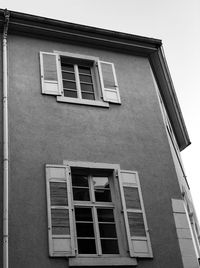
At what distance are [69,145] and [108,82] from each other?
93.3 inches

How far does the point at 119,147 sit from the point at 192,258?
9.00 ft

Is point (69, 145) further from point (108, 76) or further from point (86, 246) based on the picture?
point (108, 76)

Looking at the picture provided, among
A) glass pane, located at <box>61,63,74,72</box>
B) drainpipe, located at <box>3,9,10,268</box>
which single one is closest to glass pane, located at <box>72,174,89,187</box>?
drainpipe, located at <box>3,9,10,268</box>

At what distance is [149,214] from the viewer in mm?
8109

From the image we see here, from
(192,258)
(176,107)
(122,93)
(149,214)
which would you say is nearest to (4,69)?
(122,93)

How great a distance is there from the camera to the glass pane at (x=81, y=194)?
26.2 feet

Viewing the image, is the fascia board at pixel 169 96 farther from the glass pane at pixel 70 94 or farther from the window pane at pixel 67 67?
the glass pane at pixel 70 94

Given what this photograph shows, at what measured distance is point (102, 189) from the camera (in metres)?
8.27

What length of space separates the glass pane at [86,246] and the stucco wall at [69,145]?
1.69 feet

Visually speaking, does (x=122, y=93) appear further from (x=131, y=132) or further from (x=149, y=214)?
(x=149, y=214)

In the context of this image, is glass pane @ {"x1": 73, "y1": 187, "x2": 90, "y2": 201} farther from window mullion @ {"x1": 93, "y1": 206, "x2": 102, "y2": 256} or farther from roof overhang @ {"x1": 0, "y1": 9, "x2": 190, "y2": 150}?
roof overhang @ {"x1": 0, "y1": 9, "x2": 190, "y2": 150}

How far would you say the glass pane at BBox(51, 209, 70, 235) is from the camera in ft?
23.7

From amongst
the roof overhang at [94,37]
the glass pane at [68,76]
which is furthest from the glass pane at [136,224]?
the roof overhang at [94,37]

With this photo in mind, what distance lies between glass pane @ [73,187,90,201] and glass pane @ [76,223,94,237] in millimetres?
561
